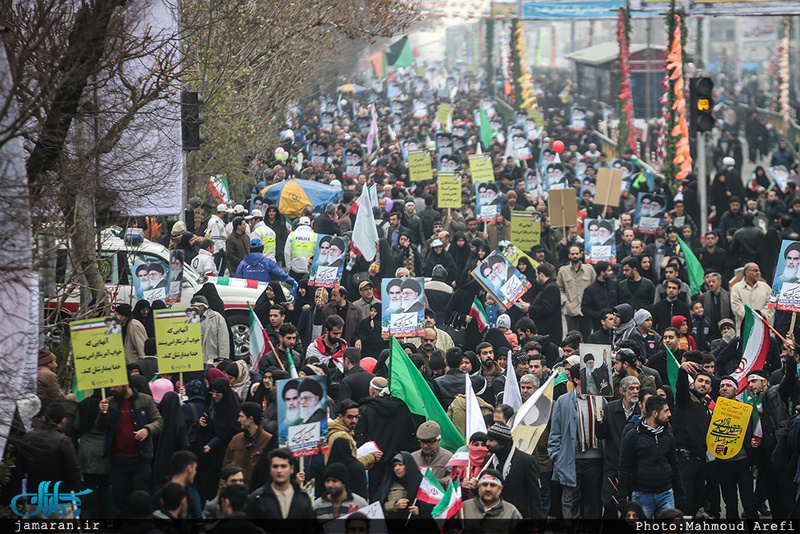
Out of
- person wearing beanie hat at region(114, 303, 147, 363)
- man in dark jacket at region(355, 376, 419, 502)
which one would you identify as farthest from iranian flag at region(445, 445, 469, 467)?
person wearing beanie hat at region(114, 303, 147, 363)

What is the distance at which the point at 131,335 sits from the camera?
1298 centimetres

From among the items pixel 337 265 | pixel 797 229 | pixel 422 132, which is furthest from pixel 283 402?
pixel 422 132

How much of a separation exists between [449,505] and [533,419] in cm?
219

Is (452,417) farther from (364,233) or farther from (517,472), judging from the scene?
(364,233)

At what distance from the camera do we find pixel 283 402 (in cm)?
900

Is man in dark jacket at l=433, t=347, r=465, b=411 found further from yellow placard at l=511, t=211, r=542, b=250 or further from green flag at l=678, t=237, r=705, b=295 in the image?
yellow placard at l=511, t=211, r=542, b=250

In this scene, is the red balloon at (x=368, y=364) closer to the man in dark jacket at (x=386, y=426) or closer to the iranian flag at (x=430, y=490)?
the man in dark jacket at (x=386, y=426)

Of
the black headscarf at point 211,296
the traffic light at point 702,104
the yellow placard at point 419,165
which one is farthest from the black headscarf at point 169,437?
the yellow placard at point 419,165

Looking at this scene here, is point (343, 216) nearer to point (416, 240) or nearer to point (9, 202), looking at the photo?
point (416, 240)

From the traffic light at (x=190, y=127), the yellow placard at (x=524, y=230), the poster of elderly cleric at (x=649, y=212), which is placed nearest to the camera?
the traffic light at (x=190, y=127)

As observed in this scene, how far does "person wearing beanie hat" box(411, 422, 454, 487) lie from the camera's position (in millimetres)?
9656

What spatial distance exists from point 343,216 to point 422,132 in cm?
1917

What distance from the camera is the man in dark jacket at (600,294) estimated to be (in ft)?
50.6

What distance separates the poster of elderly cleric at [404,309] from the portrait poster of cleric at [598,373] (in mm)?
2851
